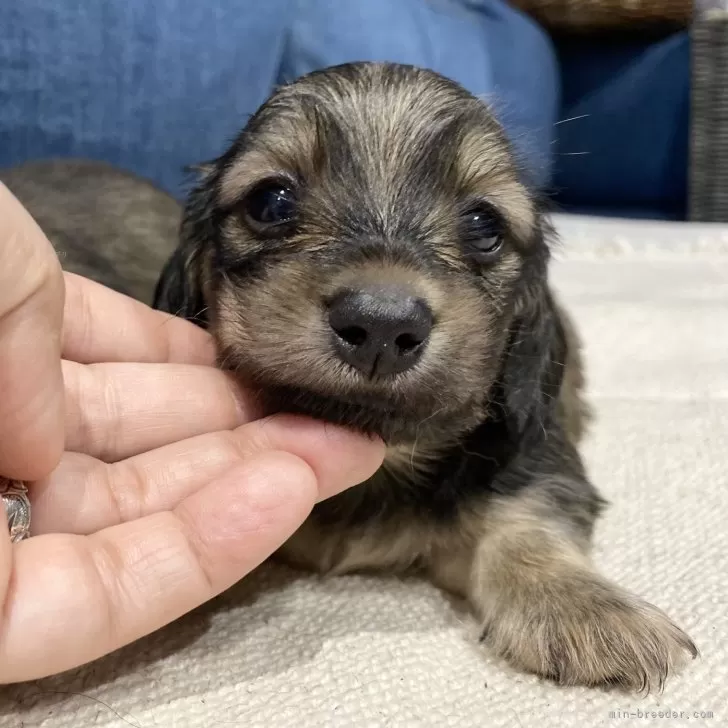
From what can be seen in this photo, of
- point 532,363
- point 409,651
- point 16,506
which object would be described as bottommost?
point 409,651

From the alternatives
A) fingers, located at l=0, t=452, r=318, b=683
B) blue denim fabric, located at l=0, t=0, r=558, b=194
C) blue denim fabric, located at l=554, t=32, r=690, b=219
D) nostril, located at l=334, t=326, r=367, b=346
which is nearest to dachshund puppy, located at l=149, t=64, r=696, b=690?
nostril, located at l=334, t=326, r=367, b=346

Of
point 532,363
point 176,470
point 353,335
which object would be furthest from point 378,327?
point 532,363

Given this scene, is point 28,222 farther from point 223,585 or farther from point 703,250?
point 703,250

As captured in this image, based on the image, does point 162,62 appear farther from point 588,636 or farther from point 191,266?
point 588,636

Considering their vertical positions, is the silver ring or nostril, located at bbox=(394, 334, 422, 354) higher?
nostril, located at bbox=(394, 334, 422, 354)

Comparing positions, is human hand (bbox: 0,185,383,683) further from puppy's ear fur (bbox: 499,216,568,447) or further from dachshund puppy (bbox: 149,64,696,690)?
puppy's ear fur (bbox: 499,216,568,447)

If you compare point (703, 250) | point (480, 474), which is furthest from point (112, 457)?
point (703, 250)

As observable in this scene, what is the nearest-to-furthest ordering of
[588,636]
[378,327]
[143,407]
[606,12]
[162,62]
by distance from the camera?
[378,327], [588,636], [143,407], [162,62], [606,12]

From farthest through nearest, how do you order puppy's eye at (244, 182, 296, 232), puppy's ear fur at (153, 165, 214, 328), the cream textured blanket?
puppy's ear fur at (153, 165, 214, 328) → puppy's eye at (244, 182, 296, 232) → the cream textured blanket
